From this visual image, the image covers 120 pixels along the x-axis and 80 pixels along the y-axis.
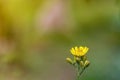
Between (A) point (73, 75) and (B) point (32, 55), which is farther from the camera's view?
(B) point (32, 55)

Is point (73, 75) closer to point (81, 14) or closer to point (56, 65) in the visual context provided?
point (56, 65)

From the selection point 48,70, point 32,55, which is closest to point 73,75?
point 48,70

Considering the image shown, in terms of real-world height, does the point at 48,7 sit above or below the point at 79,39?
above

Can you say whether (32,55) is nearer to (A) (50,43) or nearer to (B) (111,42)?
(A) (50,43)

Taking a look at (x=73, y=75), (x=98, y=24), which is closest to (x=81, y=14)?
(x=98, y=24)

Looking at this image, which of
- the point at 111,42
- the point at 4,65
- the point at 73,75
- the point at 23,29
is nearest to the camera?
the point at 73,75

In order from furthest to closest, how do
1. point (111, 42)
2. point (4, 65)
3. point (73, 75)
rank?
point (111, 42), point (4, 65), point (73, 75)
